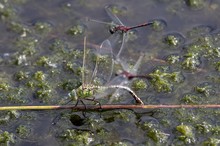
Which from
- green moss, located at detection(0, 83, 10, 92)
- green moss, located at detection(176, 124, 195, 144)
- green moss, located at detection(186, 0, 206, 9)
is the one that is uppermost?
green moss, located at detection(186, 0, 206, 9)

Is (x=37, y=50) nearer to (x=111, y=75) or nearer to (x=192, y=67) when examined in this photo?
(x=111, y=75)

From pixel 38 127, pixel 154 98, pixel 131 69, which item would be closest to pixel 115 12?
pixel 131 69

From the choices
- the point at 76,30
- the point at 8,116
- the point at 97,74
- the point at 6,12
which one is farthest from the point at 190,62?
the point at 6,12

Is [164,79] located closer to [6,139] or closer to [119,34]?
[119,34]

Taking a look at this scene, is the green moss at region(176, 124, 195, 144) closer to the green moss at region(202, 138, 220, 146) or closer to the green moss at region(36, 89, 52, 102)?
the green moss at region(202, 138, 220, 146)

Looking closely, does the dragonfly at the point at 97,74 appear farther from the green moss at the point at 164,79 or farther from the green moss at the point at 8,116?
the green moss at the point at 8,116

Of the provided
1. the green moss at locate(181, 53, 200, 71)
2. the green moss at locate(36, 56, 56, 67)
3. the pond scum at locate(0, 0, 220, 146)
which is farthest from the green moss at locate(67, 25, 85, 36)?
the green moss at locate(181, 53, 200, 71)
